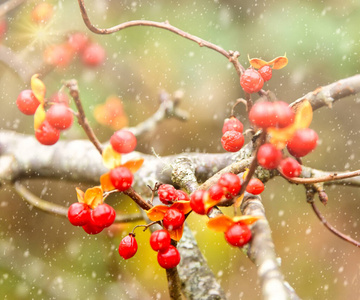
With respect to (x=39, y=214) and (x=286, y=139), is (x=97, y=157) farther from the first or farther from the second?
(x=286, y=139)

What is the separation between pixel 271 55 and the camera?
24.5 inches

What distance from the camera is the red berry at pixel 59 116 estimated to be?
272 millimetres

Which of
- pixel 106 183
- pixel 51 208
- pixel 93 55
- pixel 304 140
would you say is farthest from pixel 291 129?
pixel 93 55

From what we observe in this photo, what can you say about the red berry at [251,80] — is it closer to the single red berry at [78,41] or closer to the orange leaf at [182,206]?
the orange leaf at [182,206]

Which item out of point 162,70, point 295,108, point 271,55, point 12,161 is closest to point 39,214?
point 12,161

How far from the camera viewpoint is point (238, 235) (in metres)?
0.25

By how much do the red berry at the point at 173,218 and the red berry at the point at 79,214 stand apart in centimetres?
5

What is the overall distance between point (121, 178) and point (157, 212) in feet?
0.12

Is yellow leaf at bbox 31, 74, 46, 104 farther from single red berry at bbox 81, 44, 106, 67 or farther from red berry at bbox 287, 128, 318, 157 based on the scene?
single red berry at bbox 81, 44, 106, 67

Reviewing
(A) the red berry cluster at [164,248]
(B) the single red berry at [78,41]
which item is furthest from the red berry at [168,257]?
(B) the single red berry at [78,41]

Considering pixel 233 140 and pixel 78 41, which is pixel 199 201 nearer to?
pixel 233 140

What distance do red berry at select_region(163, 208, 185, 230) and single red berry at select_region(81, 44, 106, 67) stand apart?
438mm

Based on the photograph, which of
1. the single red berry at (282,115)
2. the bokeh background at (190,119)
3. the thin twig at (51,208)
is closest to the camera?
the single red berry at (282,115)

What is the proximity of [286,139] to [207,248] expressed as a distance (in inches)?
17.4
